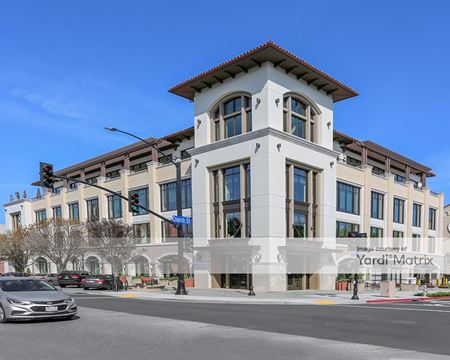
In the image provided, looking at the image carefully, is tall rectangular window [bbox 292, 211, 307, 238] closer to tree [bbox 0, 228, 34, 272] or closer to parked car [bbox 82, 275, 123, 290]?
parked car [bbox 82, 275, 123, 290]

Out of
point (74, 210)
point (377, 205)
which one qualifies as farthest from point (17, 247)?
point (377, 205)

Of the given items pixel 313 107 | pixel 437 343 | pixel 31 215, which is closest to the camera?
pixel 437 343

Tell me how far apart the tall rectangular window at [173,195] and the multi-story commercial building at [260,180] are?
0.09 meters

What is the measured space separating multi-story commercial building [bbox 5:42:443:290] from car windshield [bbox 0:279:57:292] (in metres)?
18.8

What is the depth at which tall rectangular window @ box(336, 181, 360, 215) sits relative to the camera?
129 ft

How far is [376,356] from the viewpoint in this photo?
27.0 ft

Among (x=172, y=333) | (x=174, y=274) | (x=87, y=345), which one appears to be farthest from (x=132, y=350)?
(x=174, y=274)

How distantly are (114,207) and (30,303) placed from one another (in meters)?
37.2

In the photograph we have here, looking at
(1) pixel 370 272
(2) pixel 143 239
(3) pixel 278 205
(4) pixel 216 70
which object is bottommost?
(1) pixel 370 272

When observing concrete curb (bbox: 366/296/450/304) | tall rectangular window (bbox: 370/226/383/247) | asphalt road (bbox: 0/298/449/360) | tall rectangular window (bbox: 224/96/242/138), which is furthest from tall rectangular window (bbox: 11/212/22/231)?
asphalt road (bbox: 0/298/449/360)

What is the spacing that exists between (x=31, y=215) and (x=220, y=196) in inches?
1518

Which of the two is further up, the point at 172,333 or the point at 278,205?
the point at 278,205

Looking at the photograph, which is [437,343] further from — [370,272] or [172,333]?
[370,272]

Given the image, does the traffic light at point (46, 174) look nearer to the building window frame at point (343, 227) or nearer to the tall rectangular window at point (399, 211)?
the building window frame at point (343, 227)
